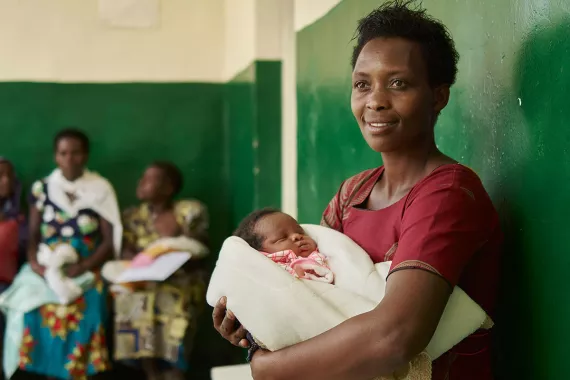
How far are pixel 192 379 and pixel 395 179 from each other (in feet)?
11.0

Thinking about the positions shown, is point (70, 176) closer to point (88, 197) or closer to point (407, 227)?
point (88, 197)

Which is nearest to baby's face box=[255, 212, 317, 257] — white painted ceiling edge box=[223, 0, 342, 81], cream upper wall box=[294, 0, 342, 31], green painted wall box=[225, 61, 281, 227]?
cream upper wall box=[294, 0, 342, 31]

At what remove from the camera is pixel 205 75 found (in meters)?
4.43

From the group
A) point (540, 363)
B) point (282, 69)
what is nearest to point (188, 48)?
point (282, 69)

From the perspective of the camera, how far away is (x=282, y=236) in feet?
4.71

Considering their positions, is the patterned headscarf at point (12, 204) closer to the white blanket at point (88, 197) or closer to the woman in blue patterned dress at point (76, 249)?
the woman in blue patterned dress at point (76, 249)

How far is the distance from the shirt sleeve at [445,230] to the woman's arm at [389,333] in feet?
0.08

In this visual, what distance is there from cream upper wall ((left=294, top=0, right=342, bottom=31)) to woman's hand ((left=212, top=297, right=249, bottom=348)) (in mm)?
1397

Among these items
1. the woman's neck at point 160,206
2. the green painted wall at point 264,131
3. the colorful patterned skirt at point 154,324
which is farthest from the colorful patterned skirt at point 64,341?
the green painted wall at point 264,131

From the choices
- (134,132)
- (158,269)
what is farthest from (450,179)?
(134,132)

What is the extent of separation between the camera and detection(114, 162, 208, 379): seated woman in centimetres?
A: 359

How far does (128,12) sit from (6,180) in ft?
4.62

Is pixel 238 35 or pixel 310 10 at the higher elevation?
pixel 238 35

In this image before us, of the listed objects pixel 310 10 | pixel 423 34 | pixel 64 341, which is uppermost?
pixel 310 10
